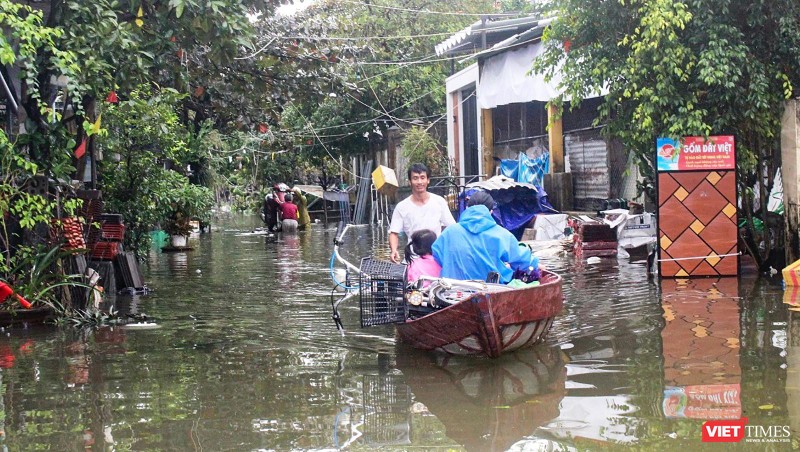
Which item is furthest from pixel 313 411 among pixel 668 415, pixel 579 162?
pixel 579 162

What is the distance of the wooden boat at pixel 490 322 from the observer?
7.61m

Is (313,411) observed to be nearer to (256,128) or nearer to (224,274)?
(224,274)

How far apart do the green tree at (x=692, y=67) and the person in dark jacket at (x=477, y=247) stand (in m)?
4.57

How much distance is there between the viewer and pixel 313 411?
6.58 metres

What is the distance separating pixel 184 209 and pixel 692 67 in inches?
492

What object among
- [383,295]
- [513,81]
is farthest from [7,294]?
[513,81]

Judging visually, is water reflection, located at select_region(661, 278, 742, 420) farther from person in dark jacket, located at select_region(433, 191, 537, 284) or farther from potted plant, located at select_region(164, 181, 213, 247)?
potted plant, located at select_region(164, 181, 213, 247)

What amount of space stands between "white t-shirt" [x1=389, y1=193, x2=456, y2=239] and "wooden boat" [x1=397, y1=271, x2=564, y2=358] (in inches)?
62.9

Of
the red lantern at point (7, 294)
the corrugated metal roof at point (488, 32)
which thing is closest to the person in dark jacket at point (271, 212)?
the corrugated metal roof at point (488, 32)

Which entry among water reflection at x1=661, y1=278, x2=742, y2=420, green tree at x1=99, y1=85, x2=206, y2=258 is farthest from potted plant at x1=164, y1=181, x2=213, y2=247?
water reflection at x1=661, y1=278, x2=742, y2=420

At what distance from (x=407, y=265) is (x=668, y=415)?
328 cm

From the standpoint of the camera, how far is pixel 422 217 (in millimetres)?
9812

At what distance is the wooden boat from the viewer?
7609 mm

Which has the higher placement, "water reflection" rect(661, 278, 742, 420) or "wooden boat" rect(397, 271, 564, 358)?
"wooden boat" rect(397, 271, 564, 358)
